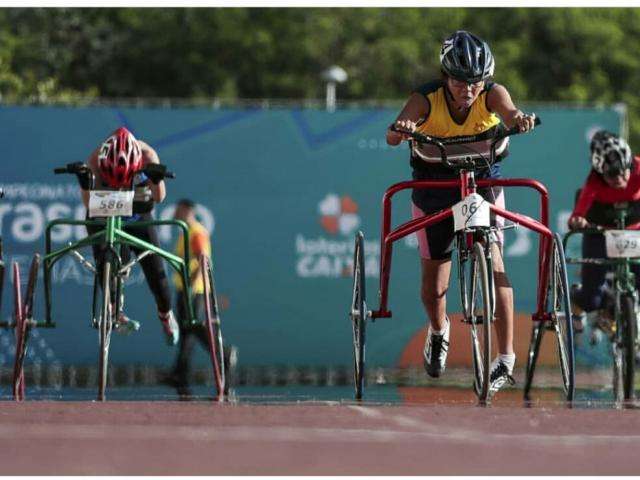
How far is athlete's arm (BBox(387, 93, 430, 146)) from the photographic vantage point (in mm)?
9172

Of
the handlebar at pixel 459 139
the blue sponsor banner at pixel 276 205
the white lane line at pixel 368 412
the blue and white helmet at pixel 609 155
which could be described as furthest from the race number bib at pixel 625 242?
the blue sponsor banner at pixel 276 205

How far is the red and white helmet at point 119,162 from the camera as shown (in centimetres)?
1098

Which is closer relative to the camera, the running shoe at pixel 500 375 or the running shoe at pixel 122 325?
the running shoe at pixel 500 375

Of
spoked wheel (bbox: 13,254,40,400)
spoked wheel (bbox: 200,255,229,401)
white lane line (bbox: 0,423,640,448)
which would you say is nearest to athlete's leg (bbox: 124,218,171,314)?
spoked wheel (bbox: 200,255,229,401)

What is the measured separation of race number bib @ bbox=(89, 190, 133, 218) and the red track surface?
3.81m

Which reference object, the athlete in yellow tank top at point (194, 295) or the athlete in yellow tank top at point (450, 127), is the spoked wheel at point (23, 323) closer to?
the athlete in yellow tank top at point (450, 127)

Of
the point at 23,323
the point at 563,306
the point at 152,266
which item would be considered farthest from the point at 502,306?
the point at 23,323

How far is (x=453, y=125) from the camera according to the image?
943cm

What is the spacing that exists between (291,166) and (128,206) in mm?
7663

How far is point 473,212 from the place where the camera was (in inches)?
350

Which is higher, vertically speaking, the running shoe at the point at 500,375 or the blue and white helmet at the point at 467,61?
the blue and white helmet at the point at 467,61

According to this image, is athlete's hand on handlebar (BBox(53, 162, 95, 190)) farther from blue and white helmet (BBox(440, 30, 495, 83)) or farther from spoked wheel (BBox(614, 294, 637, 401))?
spoked wheel (BBox(614, 294, 637, 401))

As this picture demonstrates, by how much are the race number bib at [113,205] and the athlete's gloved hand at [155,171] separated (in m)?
0.42

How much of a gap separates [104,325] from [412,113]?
2.46m
